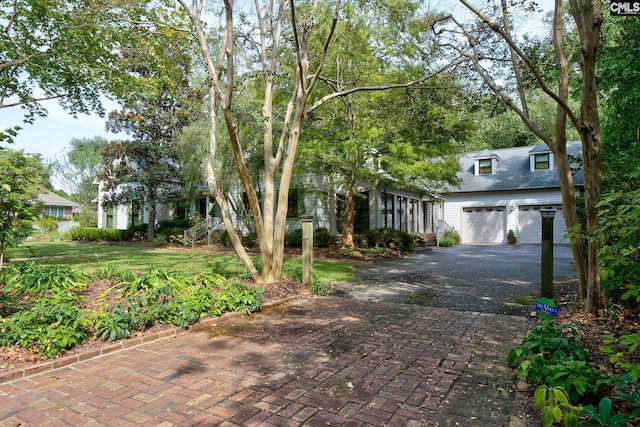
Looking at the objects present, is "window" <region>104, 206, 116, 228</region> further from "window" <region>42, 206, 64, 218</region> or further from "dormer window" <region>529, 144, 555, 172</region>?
"dormer window" <region>529, 144, 555, 172</region>

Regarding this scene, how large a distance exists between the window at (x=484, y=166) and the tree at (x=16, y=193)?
2464 cm

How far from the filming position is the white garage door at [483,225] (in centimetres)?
2312

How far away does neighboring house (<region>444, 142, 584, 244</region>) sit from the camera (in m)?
21.8

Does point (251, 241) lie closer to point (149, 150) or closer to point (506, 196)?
point (149, 150)

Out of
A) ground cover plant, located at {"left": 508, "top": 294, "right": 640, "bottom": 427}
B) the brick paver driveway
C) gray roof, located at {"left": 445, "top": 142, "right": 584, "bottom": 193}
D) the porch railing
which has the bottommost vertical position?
the brick paver driveway

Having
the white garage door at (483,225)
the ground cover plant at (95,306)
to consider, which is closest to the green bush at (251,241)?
the ground cover plant at (95,306)

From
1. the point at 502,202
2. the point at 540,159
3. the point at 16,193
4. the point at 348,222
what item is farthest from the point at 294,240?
the point at 540,159

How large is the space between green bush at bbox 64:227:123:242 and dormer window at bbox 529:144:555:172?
25.1 meters

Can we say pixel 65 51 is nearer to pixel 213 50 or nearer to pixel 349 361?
pixel 213 50

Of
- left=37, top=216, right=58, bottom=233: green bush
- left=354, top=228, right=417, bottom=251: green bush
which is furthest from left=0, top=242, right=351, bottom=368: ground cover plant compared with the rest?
left=37, top=216, right=58, bottom=233: green bush

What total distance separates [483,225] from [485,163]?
4201 millimetres

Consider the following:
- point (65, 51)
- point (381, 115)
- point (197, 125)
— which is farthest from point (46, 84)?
point (381, 115)

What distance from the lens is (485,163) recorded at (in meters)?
24.6

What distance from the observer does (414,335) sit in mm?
4660
